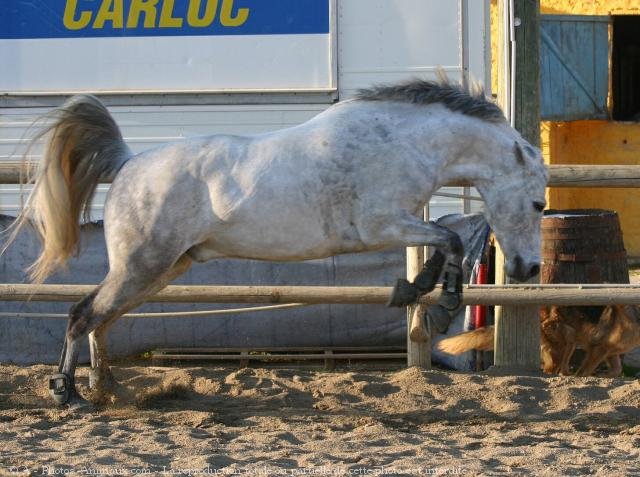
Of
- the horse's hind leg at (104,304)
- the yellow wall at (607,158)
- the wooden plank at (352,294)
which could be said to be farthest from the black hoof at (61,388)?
the yellow wall at (607,158)

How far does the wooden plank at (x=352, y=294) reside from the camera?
636 centimetres

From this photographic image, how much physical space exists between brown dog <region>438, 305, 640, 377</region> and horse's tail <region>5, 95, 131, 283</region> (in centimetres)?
A: 316

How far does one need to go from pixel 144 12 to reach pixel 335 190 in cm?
398

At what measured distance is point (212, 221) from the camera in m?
5.27

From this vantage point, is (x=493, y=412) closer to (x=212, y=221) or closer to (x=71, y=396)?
(x=212, y=221)

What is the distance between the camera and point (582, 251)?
23.3ft

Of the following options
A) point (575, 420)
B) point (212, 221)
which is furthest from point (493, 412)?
point (212, 221)

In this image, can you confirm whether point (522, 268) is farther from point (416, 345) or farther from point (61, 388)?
point (61, 388)

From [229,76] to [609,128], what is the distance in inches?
233

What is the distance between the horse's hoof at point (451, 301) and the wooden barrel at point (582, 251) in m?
2.05

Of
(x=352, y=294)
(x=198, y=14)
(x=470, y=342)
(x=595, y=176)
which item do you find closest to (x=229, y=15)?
(x=198, y=14)

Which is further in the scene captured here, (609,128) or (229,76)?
(609,128)

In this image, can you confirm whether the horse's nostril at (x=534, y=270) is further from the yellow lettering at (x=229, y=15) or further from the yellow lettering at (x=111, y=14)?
the yellow lettering at (x=111, y=14)

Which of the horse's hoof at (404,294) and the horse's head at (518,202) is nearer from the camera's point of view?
the horse's hoof at (404,294)
